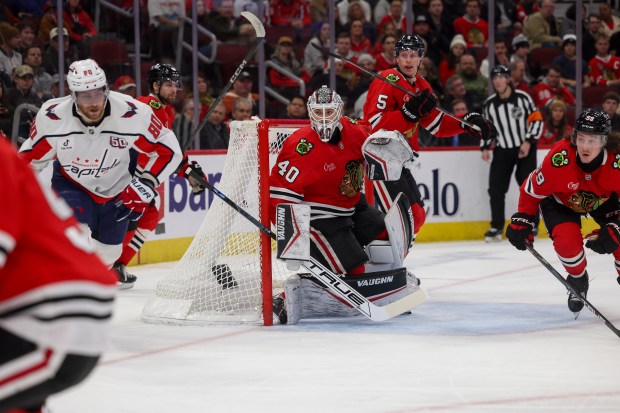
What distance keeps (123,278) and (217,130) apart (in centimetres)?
200

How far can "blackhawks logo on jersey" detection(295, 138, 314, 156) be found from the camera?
436cm

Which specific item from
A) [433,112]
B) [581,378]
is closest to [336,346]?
[581,378]

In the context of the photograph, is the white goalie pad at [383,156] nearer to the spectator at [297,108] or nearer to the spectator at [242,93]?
the spectator at [297,108]

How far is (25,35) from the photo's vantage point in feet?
22.5

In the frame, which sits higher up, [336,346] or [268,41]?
[268,41]

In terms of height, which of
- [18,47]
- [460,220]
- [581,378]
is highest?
[18,47]

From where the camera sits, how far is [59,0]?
653 cm

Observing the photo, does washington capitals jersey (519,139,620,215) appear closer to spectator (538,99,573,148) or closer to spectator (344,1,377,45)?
spectator (538,99,573,148)

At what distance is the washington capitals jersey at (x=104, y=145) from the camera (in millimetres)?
4277

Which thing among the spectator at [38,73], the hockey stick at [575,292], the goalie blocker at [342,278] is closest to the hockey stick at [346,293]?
the goalie blocker at [342,278]

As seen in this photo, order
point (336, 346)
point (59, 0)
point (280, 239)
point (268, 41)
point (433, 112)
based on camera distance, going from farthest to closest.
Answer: point (268, 41)
point (59, 0)
point (433, 112)
point (280, 239)
point (336, 346)

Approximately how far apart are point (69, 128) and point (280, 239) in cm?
93

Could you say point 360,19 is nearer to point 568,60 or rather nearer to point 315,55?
point 315,55

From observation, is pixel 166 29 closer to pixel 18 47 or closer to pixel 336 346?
pixel 18 47
